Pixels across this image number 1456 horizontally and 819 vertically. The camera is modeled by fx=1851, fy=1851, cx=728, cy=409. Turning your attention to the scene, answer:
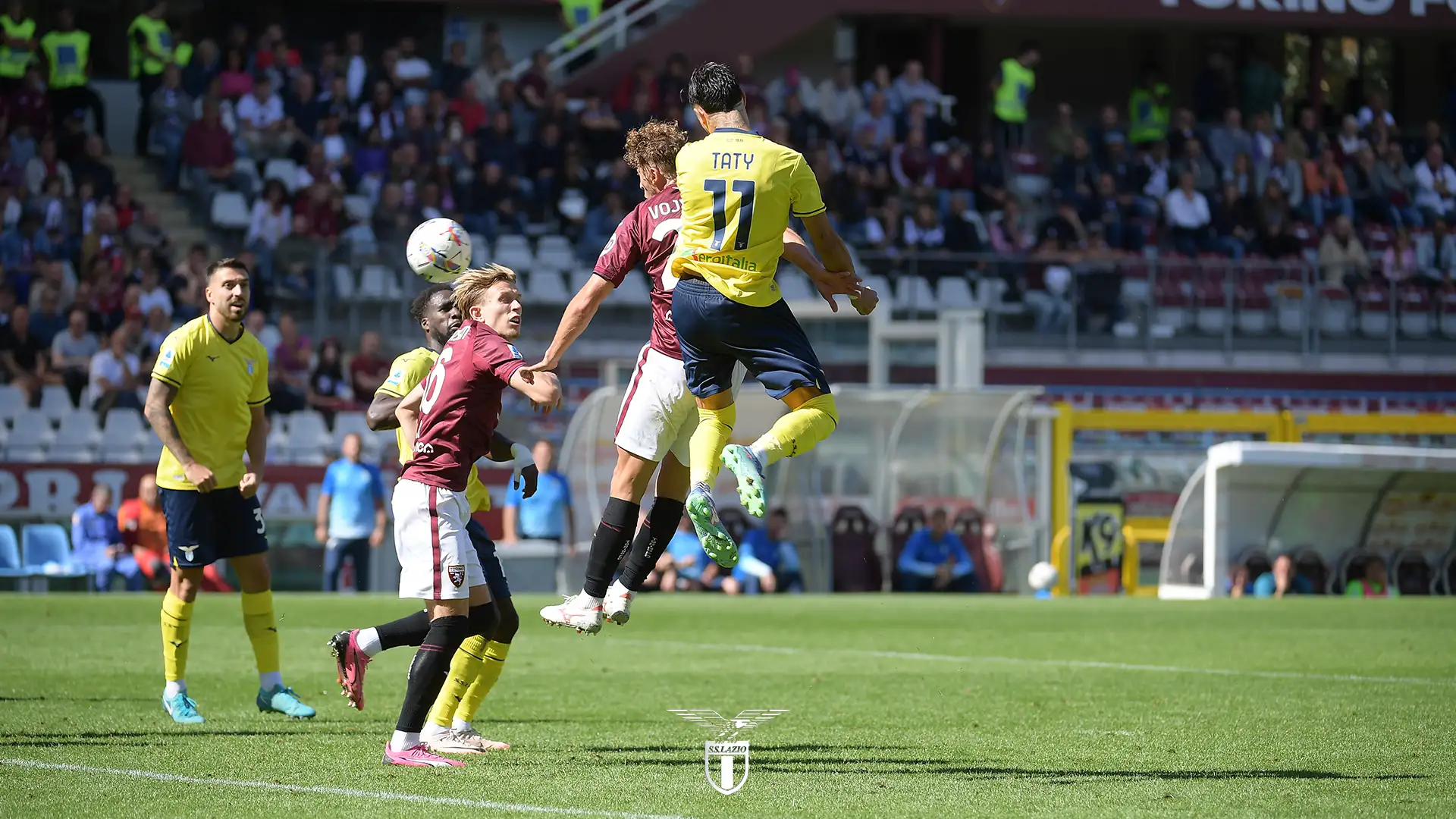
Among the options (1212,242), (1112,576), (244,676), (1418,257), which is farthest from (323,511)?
(1418,257)

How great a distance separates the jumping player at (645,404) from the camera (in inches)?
316

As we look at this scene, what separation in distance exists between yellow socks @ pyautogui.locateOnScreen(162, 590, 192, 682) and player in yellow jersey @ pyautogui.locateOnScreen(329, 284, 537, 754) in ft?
4.68

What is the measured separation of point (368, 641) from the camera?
7969 millimetres

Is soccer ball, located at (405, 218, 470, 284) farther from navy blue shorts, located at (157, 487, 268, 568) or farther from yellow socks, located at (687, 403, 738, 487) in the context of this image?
yellow socks, located at (687, 403, 738, 487)

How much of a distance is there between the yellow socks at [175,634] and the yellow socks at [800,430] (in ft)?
10.4

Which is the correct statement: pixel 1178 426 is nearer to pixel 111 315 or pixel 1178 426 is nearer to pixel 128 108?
pixel 111 315

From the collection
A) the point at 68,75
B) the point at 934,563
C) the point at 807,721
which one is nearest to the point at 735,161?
the point at 807,721

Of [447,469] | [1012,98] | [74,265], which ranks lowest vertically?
[447,469]

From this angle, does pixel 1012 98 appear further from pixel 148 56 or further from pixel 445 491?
pixel 445 491

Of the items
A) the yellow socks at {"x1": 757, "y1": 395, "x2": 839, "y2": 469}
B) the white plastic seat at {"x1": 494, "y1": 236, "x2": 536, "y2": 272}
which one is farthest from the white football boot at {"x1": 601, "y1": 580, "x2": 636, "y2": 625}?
the white plastic seat at {"x1": 494, "y1": 236, "x2": 536, "y2": 272}

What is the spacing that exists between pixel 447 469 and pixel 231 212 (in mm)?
17652

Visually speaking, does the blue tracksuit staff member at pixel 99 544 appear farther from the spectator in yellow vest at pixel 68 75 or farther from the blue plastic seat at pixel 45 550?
the spectator in yellow vest at pixel 68 75

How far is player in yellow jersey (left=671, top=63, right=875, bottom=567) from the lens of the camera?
7.32 m

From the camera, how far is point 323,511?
18234mm
